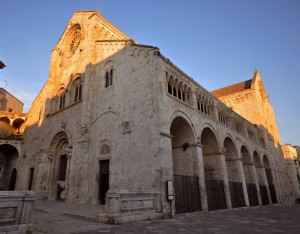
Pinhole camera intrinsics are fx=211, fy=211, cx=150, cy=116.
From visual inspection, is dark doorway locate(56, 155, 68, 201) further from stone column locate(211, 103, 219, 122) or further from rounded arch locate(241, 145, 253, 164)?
rounded arch locate(241, 145, 253, 164)

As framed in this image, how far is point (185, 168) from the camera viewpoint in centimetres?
1512

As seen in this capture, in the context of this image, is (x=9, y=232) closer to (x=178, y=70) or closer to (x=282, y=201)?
(x=178, y=70)

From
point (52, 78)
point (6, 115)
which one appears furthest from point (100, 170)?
point (6, 115)

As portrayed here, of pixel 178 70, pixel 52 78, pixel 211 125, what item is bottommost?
pixel 211 125

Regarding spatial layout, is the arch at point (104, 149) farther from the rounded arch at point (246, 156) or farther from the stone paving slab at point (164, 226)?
the rounded arch at point (246, 156)

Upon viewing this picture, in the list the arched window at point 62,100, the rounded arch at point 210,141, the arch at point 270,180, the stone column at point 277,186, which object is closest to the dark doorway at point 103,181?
the rounded arch at point 210,141

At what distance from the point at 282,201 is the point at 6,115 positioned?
4149cm

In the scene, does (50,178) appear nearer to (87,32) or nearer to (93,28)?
(87,32)

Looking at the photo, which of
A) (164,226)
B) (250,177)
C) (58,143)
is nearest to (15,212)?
(164,226)

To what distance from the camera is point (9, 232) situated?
5.67 meters

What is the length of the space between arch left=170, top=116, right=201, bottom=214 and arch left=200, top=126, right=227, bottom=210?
2.21m

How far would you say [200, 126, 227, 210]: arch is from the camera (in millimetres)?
15566

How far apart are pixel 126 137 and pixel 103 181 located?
12.8 ft

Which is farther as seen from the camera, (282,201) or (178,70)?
(282,201)
